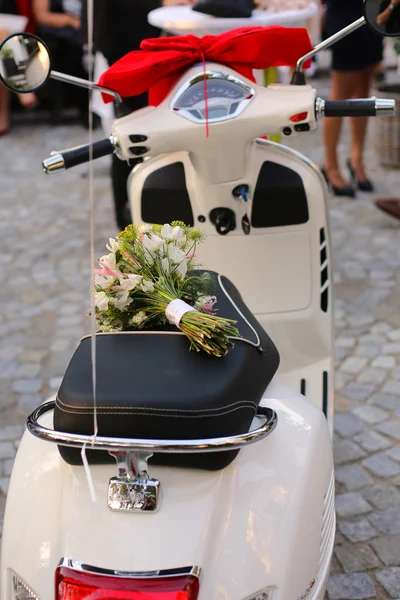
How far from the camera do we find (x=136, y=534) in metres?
1.37

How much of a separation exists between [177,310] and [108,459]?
0.32 meters

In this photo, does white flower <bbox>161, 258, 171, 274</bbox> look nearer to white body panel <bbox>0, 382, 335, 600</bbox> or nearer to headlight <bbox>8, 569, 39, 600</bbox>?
white body panel <bbox>0, 382, 335, 600</bbox>

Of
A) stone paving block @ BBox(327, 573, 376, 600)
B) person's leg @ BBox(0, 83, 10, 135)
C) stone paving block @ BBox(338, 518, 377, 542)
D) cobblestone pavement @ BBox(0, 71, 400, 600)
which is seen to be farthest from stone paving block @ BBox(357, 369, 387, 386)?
person's leg @ BBox(0, 83, 10, 135)

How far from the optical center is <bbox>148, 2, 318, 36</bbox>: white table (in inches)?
137

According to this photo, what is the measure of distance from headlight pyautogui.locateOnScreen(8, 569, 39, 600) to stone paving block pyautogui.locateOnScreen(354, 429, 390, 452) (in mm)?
1667

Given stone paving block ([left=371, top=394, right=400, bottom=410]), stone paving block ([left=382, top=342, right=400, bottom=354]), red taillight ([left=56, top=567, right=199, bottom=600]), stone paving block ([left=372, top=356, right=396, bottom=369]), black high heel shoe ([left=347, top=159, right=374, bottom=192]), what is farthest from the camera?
black high heel shoe ([left=347, top=159, right=374, bottom=192])

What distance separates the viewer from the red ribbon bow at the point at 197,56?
2143mm

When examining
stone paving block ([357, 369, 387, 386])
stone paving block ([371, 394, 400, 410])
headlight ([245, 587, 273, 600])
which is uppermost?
headlight ([245, 587, 273, 600])

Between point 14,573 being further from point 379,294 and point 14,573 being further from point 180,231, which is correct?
point 379,294

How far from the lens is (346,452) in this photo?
2.85 meters

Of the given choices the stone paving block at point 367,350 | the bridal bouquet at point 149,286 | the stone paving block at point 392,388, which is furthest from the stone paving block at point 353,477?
the bridal bouquet at point 149,286

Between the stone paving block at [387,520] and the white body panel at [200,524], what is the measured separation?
943mm

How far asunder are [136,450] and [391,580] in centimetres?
124

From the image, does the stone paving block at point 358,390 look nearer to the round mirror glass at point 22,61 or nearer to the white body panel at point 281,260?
the white body panel at point 281,260
